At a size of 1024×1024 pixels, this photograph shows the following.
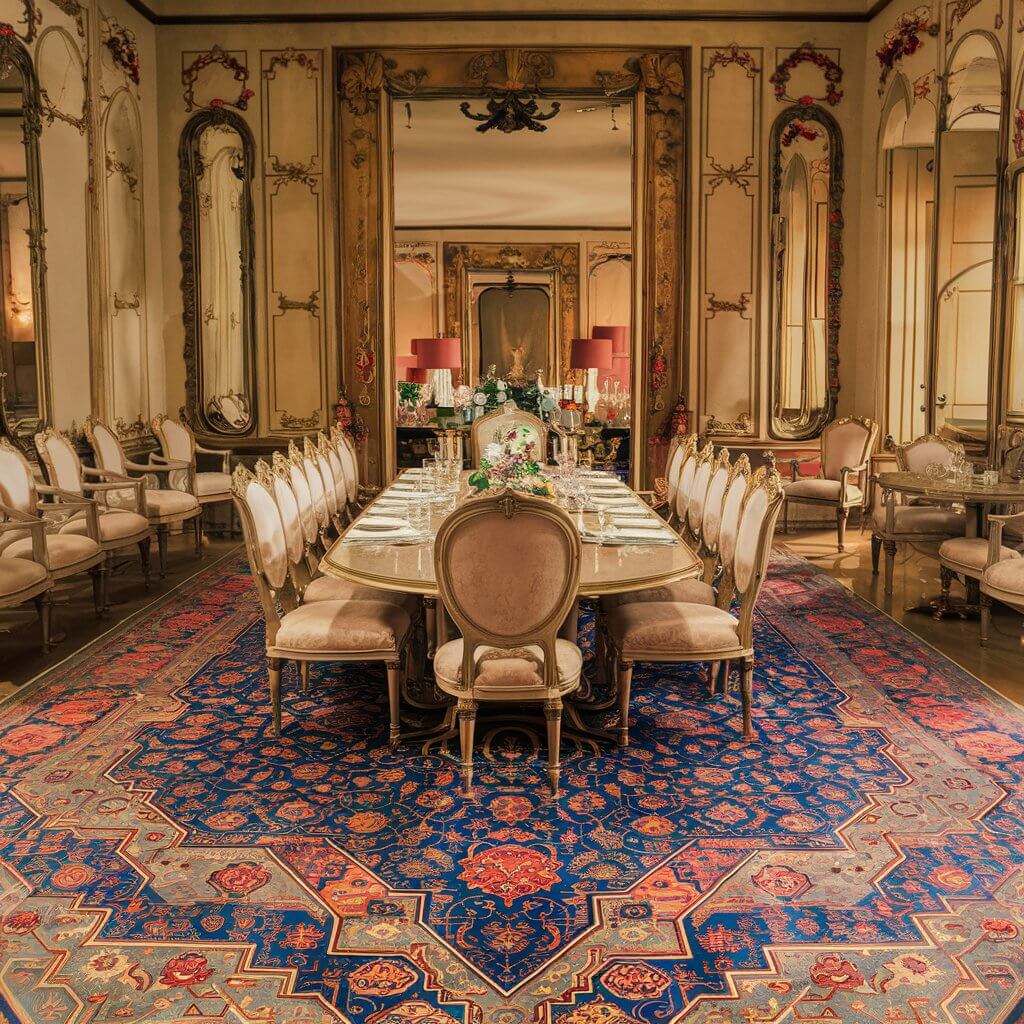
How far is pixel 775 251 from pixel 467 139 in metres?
3.61

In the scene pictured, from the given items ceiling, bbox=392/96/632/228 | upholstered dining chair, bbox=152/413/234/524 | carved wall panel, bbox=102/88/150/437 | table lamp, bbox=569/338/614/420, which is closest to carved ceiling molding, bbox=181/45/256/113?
carved wall panel, bbox=102/88/150/437

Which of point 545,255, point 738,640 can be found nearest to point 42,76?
point 738,640

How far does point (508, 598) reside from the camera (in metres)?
2.92

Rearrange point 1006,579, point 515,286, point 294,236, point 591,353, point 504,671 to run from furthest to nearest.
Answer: point 515,286, point 591,353, point 294,236, point 1006,579, point 504,671

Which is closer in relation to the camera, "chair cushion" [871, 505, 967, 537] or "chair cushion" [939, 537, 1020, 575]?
"chair cushion" [939, 537, 1020, 575]

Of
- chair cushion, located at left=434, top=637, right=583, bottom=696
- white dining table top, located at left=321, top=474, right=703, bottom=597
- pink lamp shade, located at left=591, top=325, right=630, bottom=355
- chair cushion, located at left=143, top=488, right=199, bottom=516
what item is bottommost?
chair cushion, located at left=434, top=637, right=583, bottom=696

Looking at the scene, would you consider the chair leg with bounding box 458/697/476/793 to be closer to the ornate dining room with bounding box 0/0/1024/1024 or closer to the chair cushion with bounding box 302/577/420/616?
the ornate dining room with bounding box 0/0/1024/1024

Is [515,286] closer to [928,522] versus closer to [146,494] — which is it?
[146,494]

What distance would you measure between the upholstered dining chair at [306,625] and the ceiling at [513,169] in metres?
5.03

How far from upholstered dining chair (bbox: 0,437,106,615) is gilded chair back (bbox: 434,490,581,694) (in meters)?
2.40

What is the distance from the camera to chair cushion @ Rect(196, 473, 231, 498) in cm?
684

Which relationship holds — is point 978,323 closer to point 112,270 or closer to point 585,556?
point 585,556

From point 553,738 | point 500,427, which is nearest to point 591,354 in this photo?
point 500,427

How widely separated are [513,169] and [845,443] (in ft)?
17.0
